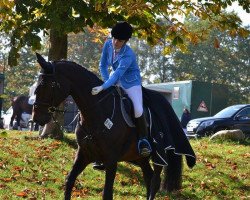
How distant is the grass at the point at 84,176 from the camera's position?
9.02m

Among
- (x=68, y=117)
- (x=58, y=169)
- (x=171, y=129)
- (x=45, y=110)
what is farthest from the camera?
(x=68, y=117)

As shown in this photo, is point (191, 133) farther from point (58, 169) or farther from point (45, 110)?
point (45, 110)

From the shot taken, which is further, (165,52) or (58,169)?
(165,52)

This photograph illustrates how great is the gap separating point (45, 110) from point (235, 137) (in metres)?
12.2

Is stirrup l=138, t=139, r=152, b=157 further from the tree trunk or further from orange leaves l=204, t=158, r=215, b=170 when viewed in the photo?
the tree trunk

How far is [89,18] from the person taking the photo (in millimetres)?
10461

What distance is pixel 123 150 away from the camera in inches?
266

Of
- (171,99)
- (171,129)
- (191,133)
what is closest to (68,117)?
(171,99)

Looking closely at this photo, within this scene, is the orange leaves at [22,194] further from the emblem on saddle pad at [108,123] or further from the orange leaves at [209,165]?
the orange leaves at [209,165]

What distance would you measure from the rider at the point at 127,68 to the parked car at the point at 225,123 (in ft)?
50.6

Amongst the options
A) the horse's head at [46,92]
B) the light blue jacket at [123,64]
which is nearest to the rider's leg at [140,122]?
the light blue jacket at [123,64]

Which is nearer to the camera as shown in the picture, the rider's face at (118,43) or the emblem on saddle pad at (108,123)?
the emblem on saddle pad at (108,123)

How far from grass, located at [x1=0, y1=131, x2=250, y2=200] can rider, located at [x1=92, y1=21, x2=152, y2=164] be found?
2150mm

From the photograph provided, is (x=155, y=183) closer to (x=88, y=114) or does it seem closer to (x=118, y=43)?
(x=88, y=114)
